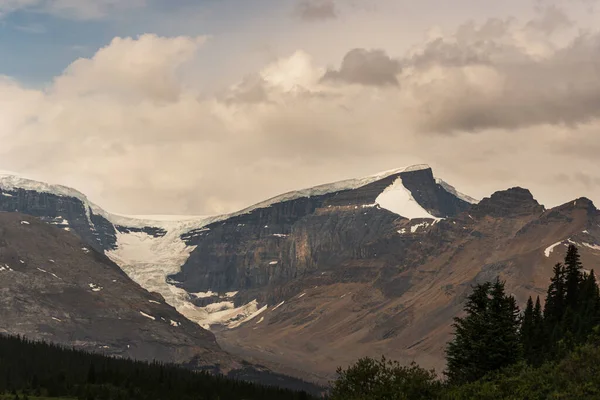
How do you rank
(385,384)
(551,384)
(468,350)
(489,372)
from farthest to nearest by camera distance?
1. (468,350)
2. (489,372)
3. (385,384)
4. (551,384)

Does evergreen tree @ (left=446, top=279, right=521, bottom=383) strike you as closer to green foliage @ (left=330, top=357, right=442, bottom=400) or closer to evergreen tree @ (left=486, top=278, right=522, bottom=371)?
evergreen tree @ (left=486, top=278, right=522, bottom=371)

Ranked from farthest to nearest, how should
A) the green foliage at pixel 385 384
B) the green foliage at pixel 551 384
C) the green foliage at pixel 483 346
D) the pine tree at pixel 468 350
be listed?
1. the pine tree at pixel 468 350
2. the green foliage at pixel 483 346
3. the green foliage at pixel 385 384
4. the green foliage at pixel 551 384

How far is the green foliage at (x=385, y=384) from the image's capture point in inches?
6260

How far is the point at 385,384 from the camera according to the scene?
534ft

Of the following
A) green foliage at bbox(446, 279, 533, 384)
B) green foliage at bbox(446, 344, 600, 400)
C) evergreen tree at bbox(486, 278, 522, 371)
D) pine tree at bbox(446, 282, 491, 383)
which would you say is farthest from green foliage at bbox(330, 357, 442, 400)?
evergreen tree at bbox(486, 278, 522, 371)

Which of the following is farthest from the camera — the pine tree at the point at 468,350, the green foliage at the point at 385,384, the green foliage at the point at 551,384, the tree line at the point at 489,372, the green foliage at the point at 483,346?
the pine tree at the point at 468,350

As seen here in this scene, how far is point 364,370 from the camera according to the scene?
17138 cm

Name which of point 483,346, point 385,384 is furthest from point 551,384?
point 483,346

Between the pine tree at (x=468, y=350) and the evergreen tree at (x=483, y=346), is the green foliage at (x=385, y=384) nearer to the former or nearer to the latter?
the pine tree at (x=468, y=350)

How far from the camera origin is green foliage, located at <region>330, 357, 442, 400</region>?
159000mm

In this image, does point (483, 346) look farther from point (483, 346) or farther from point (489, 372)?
point (489, 372)

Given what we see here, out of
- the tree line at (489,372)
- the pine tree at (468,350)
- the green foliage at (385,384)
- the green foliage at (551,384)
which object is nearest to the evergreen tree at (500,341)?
the tree line at (489,372)

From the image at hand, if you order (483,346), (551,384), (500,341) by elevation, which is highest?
(500,341)

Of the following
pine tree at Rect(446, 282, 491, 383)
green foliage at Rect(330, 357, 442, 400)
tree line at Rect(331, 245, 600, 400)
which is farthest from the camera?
pine tree at Rect(446, 282, 491, 383)
